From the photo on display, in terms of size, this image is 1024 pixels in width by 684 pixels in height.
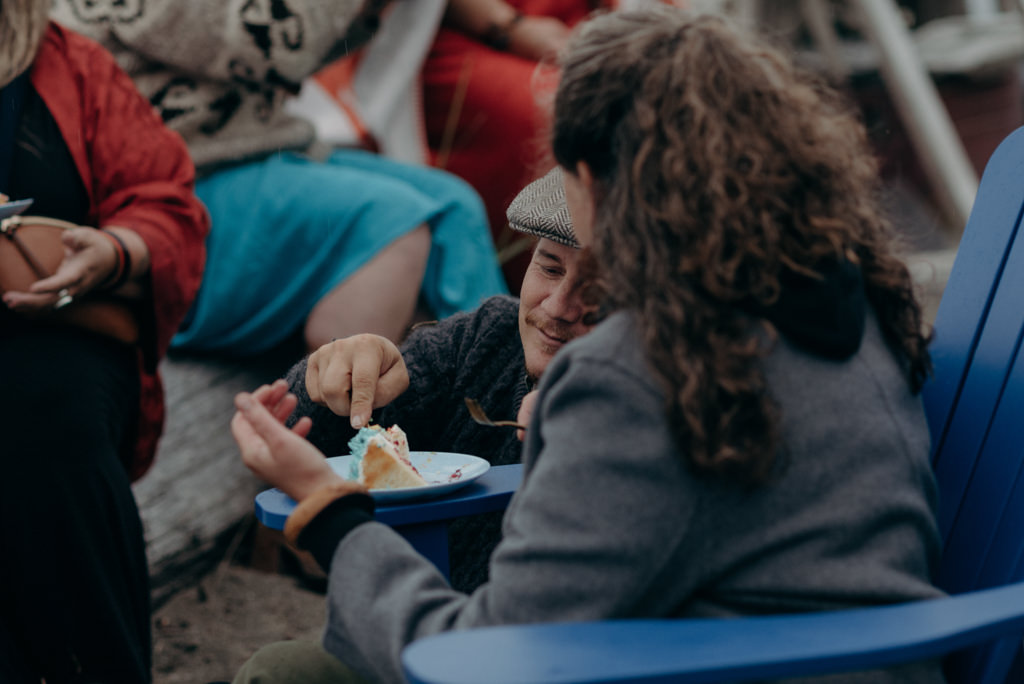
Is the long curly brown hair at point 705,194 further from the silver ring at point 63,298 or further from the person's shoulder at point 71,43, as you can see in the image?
the person's shoulder at point 71,43

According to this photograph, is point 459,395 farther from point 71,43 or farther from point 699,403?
point 71,43

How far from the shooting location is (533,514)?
998 mm

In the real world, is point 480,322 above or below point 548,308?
below

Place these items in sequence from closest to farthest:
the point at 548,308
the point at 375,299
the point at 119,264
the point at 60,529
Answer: the point at 548,308, the point at 60,529, the point at 119,264, the point at 375,299

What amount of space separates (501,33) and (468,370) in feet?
6.24

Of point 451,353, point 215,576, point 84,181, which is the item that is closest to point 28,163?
point 84,181

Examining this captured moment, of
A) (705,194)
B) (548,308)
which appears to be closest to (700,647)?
(705,194)

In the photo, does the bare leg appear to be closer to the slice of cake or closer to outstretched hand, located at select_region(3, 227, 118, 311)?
outstretched hand, located at select_region(3, 227, 118, 311)

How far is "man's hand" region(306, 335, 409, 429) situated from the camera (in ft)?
5.16

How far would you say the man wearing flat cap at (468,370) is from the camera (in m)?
1.57

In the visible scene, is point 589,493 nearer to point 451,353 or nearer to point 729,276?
point 729,276

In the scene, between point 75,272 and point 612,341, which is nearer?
point 612,341

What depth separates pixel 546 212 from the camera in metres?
1.56

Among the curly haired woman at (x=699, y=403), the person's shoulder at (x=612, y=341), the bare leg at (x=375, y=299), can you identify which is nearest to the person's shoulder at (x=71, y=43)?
the bare leg at (x=375, y=299)
